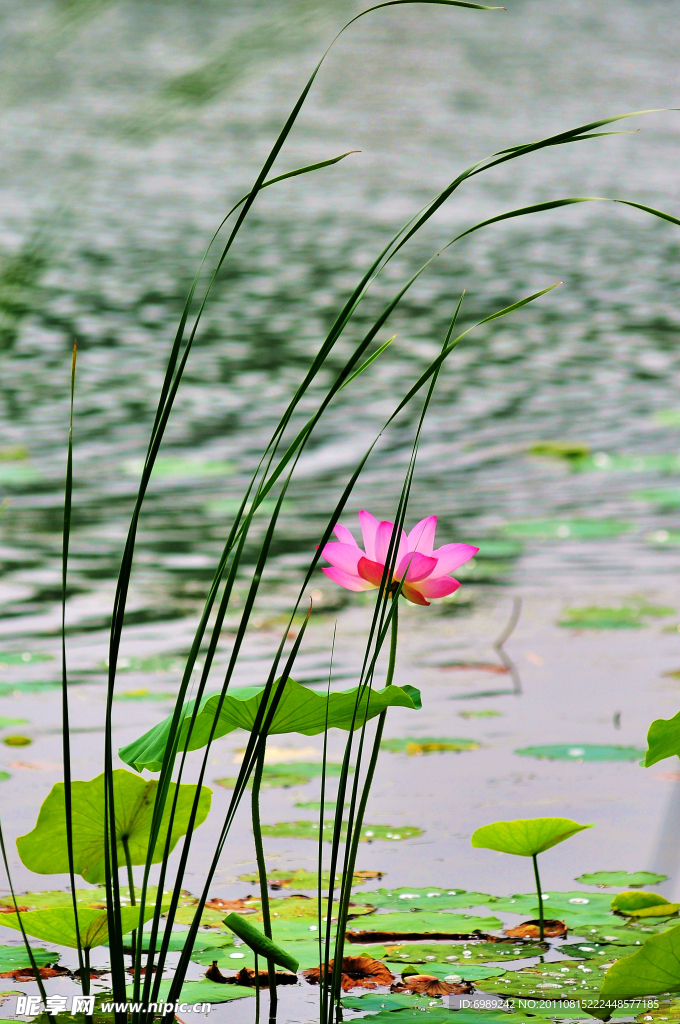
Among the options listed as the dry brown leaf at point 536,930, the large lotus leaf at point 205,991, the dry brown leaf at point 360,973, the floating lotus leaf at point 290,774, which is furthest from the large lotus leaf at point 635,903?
the floating lotus leaf at point 290,774

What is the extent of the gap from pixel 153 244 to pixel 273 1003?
7.18 m

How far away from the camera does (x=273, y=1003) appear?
0.99 meters

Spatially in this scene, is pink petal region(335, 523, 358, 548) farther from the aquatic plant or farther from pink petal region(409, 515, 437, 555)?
the aquatic plant

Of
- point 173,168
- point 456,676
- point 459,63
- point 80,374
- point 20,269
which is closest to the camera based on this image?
point 20,269

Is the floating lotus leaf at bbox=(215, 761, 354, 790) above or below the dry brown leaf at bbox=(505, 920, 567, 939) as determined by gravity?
below

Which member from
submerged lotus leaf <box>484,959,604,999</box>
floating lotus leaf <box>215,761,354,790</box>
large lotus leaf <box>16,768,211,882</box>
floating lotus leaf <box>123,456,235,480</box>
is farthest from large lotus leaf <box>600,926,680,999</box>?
floating lotus leaf <box>123,456,235,480</box>

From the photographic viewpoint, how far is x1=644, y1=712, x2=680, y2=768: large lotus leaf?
3.19 ft

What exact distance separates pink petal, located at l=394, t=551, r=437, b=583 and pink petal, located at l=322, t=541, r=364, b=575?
0.04 metres

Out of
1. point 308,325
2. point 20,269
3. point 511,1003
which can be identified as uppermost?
point 20,269

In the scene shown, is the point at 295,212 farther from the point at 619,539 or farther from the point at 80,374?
the point at 619,539

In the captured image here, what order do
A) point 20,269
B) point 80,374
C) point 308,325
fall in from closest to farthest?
1. point 20,269
2. point 80,374
3. point 308,325

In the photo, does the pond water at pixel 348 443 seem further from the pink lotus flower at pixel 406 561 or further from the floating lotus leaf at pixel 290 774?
the pink lotus flower at pixel 406 561

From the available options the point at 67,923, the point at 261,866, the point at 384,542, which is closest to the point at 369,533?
the point at 384,542

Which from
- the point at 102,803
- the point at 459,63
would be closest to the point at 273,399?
the point at 102,803
